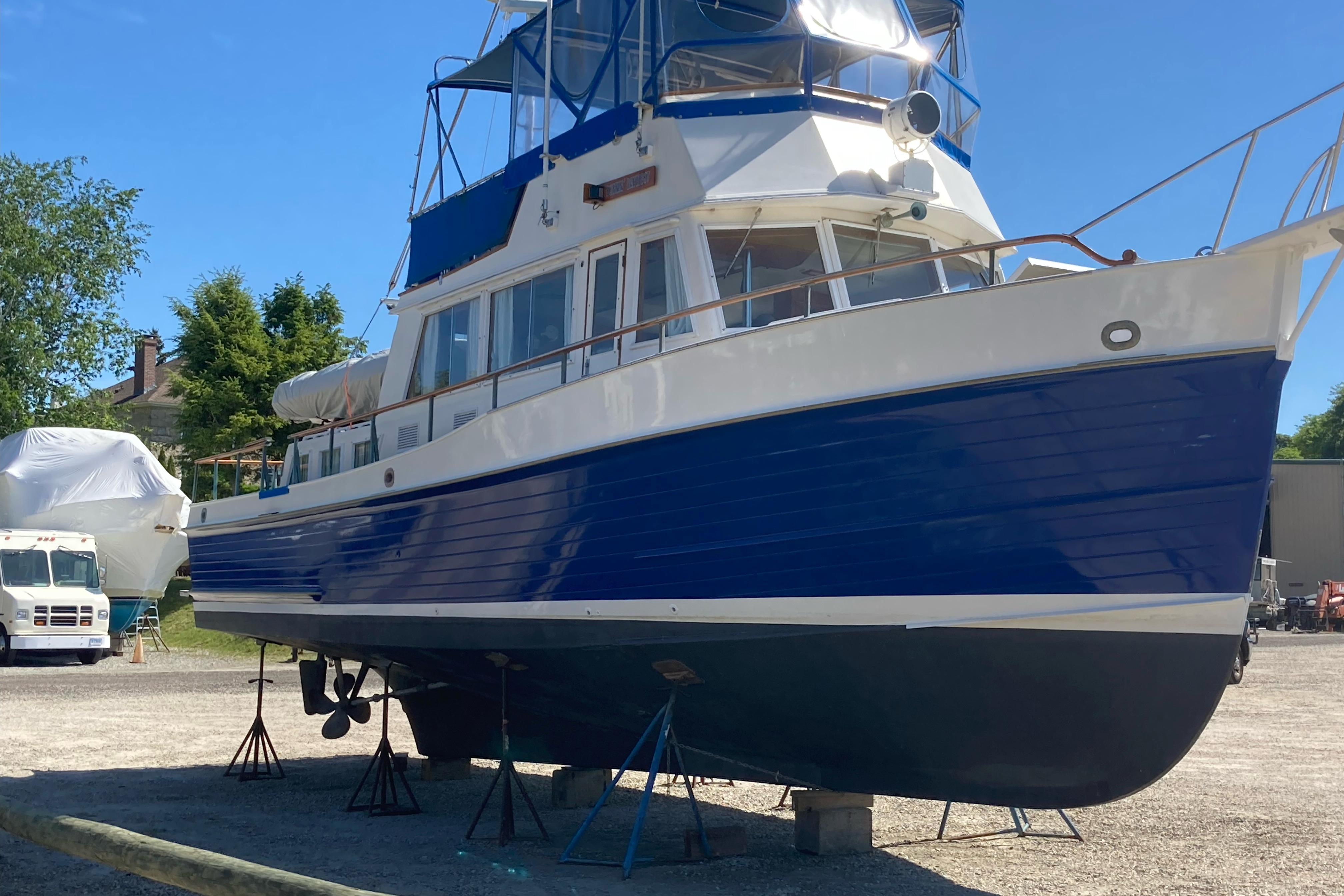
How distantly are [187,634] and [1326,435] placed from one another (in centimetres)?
6301

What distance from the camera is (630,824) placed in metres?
7.74

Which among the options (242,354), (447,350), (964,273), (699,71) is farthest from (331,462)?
(242,354)

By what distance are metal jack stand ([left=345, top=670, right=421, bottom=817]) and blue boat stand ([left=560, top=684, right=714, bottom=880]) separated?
234cm

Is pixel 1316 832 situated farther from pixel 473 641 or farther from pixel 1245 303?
pixel 473 641

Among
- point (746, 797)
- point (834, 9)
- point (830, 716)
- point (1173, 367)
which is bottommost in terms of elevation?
point (746, 797)

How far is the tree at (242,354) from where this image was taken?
30.7 meters

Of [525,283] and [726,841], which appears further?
[525,283]

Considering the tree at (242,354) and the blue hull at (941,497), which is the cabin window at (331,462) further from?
the tree at (242,354)

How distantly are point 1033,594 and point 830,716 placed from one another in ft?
4.04

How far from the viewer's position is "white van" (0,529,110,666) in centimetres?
2005

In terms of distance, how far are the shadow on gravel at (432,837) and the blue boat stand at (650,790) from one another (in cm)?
11

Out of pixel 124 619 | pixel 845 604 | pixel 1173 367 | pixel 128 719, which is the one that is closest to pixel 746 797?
pixel 845 604

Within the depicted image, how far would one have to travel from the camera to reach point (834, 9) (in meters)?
7.04

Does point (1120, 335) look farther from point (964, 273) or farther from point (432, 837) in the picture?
point (432, 837)
